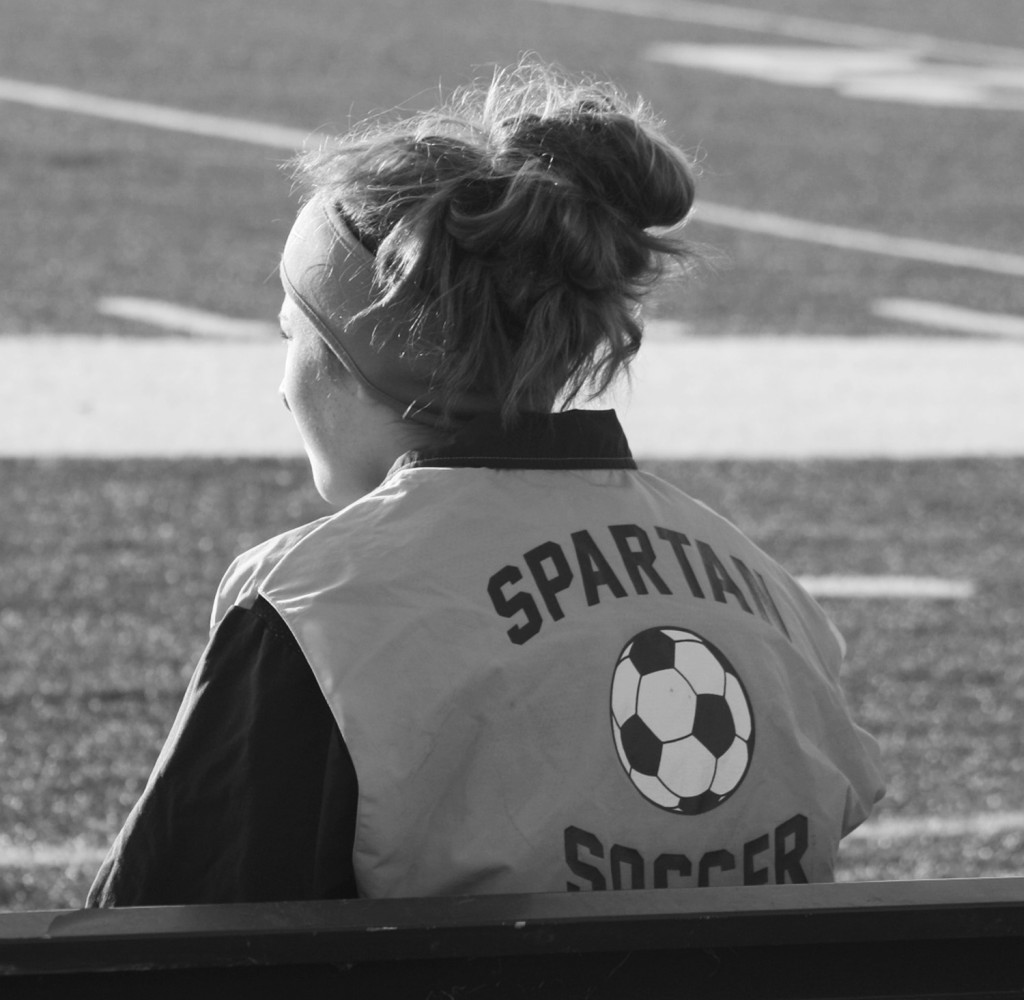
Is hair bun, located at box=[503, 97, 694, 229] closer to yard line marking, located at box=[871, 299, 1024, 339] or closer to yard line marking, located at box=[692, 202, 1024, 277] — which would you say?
yard line marking, located at box=[871, 299, 1024, 339]

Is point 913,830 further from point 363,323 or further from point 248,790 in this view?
point 248,790

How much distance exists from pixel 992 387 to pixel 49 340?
3763 mm

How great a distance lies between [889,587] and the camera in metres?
5.38

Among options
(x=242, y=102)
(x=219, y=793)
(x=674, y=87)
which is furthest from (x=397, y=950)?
(x=674, y=87)

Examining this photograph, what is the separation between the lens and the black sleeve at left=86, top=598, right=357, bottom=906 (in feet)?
5.12

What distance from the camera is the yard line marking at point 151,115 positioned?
13047 millimetres

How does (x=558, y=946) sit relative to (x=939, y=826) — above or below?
above

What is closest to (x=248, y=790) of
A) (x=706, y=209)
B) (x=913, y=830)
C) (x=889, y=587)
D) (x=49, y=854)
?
(x=49, y=854)

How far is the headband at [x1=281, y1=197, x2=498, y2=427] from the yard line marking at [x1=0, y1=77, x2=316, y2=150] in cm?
1108

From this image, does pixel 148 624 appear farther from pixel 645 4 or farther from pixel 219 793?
pixel 645 4

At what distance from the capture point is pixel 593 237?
1.76 meters

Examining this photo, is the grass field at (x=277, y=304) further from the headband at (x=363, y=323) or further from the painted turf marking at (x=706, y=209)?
the headband at (x=363, y=323)

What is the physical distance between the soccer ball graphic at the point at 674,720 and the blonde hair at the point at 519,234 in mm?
259

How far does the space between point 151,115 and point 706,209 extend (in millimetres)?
4500
